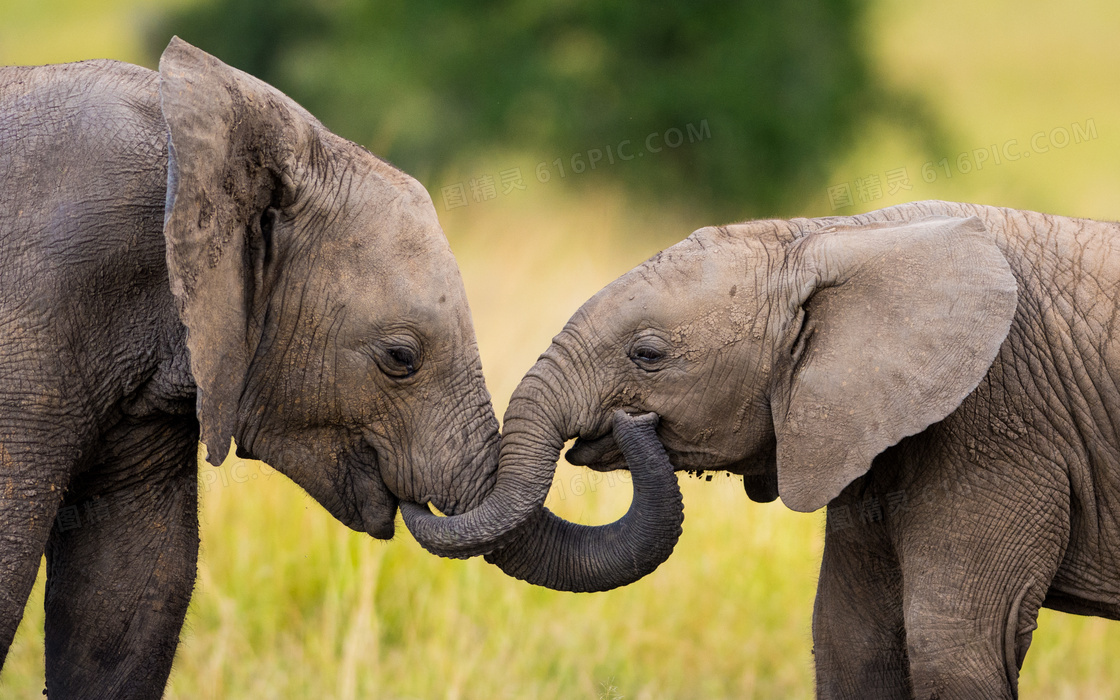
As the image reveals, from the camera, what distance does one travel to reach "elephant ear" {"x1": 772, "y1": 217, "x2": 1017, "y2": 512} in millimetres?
4160

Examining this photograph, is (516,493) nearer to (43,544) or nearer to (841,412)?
(841,412)

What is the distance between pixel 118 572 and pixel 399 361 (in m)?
1.24

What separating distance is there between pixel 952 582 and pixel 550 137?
40.5ft

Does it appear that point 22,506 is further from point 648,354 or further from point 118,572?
point 648,354

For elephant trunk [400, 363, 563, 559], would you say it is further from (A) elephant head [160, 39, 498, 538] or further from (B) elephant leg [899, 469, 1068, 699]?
(B) elephant leg [899, 469, 1068, 699]

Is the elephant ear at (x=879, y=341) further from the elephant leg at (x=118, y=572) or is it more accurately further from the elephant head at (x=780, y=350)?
the elephant leg at (x=118, y=572)

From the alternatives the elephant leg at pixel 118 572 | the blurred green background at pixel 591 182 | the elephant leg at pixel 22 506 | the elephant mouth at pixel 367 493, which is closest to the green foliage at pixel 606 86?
the blurred green background at pixel 591 182

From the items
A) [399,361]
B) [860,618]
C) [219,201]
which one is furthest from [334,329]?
[860,618]

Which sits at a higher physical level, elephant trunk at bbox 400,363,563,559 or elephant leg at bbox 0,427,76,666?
elephant trunk at bbox 400,363,563,559

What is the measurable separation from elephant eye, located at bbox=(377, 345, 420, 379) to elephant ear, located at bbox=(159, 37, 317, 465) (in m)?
0.42

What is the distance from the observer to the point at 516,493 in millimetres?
4273

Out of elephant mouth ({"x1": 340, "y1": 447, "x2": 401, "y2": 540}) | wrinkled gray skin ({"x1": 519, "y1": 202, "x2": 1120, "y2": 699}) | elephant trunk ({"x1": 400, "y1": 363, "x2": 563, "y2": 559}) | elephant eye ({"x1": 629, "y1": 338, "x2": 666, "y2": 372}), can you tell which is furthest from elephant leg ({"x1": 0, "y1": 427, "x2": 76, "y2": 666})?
elephant eye ({"x1": 629, "y1": 338, "x2": 666, "y2": 372})

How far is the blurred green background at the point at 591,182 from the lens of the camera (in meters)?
6.59

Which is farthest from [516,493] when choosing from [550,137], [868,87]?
[868,87]
